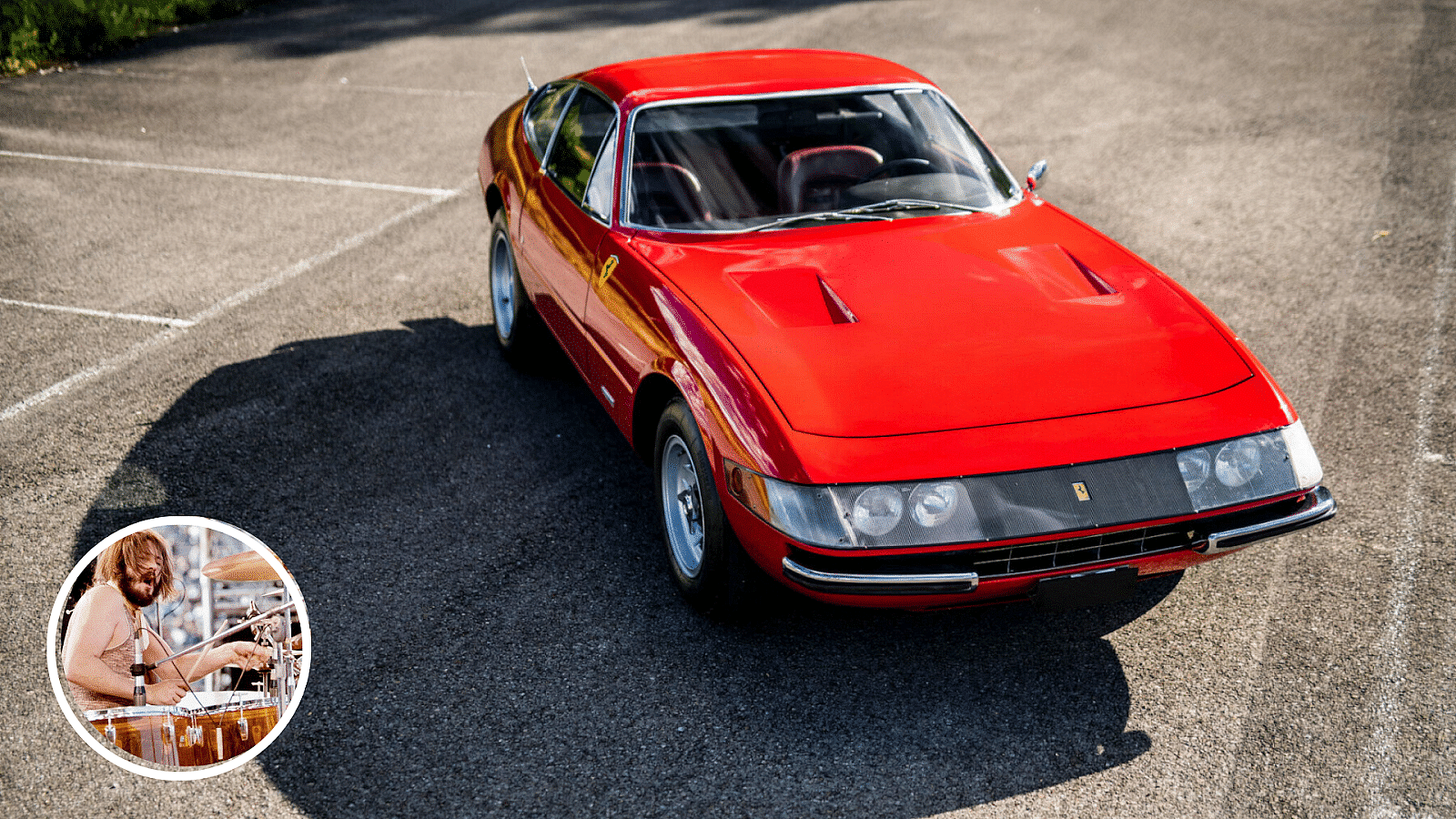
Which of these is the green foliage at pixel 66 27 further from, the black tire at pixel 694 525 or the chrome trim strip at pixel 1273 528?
the chrome trim strip at pixel 1273 528

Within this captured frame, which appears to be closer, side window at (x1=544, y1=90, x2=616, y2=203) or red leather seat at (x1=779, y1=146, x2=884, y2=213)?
red leather seat at (x1=779, y1=146, x2=884, y2=213)

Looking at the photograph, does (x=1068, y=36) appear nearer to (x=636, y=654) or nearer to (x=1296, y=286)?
(x=1296, y=286)

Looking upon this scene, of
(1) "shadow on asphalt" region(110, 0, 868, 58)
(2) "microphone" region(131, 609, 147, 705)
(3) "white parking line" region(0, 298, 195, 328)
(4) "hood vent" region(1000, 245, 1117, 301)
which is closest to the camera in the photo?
(2) "microphone" region(131, 609, 147, 705)

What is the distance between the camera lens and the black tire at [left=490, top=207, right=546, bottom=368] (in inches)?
213

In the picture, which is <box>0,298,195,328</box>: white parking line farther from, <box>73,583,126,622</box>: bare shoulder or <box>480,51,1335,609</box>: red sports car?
<box>73,583,126,622</box>: bare shoulder

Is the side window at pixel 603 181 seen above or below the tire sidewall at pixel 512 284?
above

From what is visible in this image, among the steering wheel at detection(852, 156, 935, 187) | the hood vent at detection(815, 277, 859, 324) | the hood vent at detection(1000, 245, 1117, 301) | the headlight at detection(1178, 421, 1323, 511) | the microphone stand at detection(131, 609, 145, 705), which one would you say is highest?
the steering wheel at detection(852, 156, 935, 187)

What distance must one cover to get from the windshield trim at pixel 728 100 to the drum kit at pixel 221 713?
1920 millimetres

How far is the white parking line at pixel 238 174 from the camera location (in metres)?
8.55

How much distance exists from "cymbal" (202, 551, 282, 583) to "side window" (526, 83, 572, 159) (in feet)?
9.00

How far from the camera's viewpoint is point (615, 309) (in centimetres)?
411

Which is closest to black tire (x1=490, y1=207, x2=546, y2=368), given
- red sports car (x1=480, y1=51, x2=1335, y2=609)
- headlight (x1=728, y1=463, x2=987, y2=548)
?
red sports car (x1=480, y1=51, x2=1335, y2=609)

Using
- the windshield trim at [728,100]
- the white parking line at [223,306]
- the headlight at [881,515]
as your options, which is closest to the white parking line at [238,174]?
the white parking line at [223,306]

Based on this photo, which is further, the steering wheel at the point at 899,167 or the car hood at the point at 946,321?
the steering wheel at the point at 899,167
